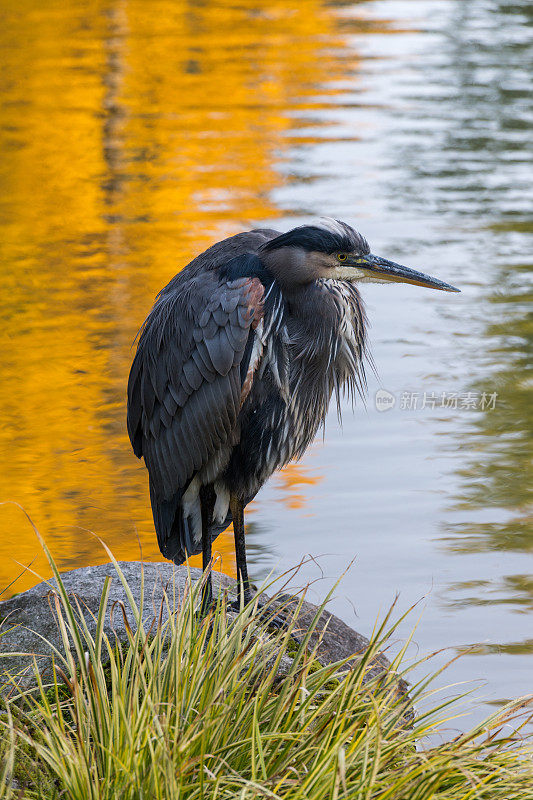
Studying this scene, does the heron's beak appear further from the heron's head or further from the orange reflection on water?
the orange reflection on water

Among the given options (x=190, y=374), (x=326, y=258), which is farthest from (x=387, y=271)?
(x=190, y=374)

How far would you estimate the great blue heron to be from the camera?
436 cm

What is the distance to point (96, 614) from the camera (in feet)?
14.4

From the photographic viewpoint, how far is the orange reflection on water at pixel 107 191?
24.3 ft

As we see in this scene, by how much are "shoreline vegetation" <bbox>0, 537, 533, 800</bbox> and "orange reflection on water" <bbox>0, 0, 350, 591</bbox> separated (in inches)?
108

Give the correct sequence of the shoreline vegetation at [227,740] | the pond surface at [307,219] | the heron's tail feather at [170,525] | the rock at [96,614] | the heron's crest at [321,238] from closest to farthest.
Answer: the shoreline vegetation at [227,740] → the rock at [96,614] → the heron's crest at [321,238] → the heron's tail feather at [170,525] → the pond surface at [307,219]

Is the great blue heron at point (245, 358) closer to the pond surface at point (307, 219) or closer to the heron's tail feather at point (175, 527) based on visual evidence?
the heron's tail feather at point (175, 527)

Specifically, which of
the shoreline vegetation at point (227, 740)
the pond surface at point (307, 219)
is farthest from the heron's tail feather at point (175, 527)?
the shoreline vegetation at point (227, 740)

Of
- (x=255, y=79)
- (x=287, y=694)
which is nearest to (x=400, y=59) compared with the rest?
(x=255, y=79)

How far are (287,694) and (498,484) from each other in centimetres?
397

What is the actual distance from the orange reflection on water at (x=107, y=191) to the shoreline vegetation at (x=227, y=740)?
2.73 meters

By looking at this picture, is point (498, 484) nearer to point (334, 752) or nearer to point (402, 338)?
point (402, 338)
